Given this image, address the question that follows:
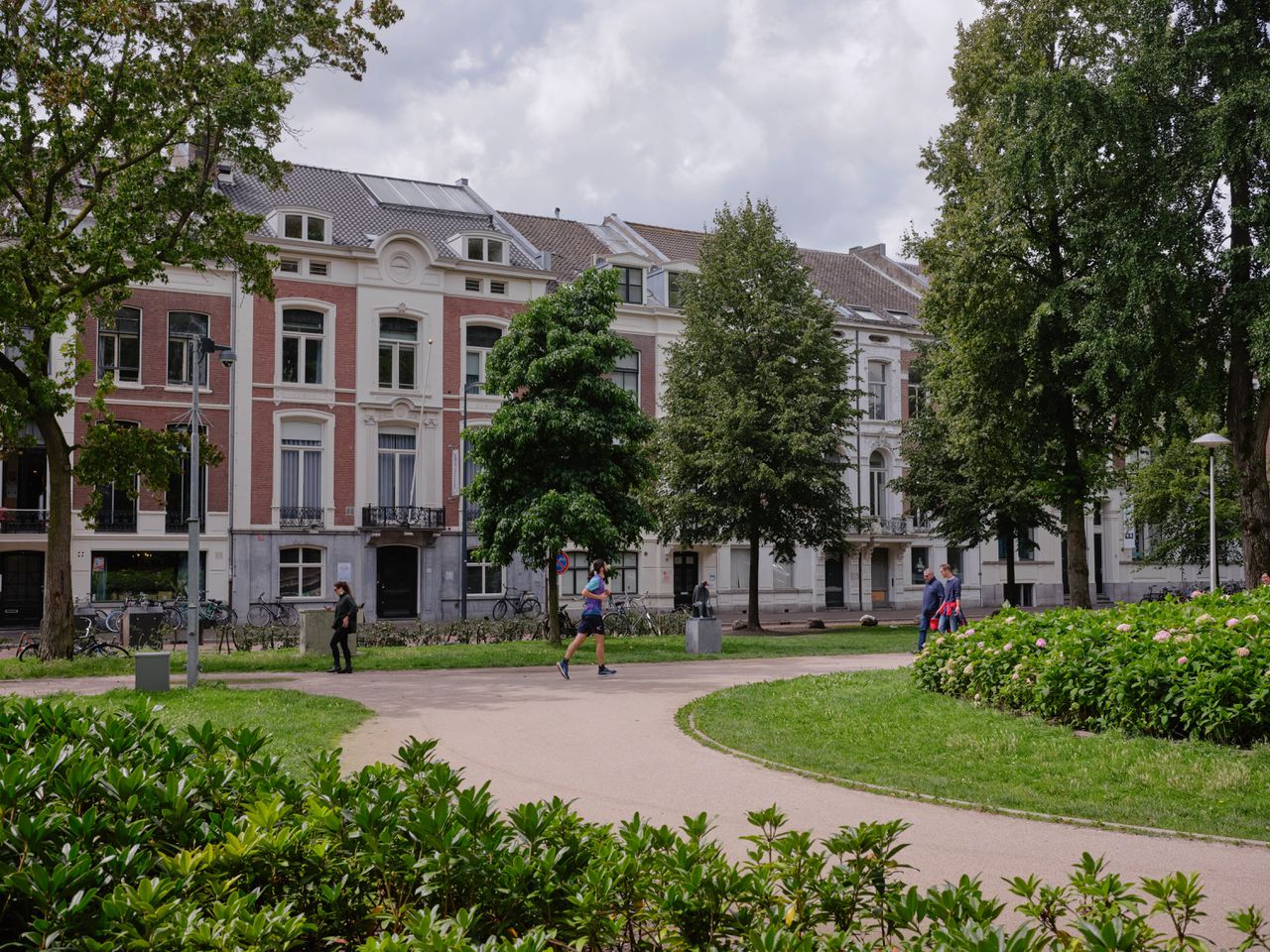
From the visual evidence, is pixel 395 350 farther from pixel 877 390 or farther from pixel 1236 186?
pixel 1236 186

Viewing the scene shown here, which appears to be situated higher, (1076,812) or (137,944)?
(137,944)

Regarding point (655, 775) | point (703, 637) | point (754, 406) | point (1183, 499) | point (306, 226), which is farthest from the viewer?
point (1183, 499)

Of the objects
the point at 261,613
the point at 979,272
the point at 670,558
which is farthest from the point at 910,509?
the point at 261,613

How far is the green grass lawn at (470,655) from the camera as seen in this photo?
20.0 metres

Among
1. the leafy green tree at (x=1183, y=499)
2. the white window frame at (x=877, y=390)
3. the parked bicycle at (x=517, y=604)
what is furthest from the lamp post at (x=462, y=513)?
the leafy green tree at (x=1183, y=499)

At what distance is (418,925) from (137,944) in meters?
0.81

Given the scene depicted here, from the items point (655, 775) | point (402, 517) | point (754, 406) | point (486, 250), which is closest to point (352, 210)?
point (486, 250)

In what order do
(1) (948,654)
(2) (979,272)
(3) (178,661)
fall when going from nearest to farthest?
(1) (948,654) < (3) (178,661) < (2) (979,272)

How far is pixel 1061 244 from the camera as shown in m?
27.1

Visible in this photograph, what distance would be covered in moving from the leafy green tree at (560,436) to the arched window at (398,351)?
38.7 ft

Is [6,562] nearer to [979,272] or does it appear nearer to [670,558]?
[670,558]

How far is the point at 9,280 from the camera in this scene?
63.9 ft

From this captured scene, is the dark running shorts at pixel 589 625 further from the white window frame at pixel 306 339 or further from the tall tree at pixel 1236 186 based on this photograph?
the white window frame at pixel 306 339

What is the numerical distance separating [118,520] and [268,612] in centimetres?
552
